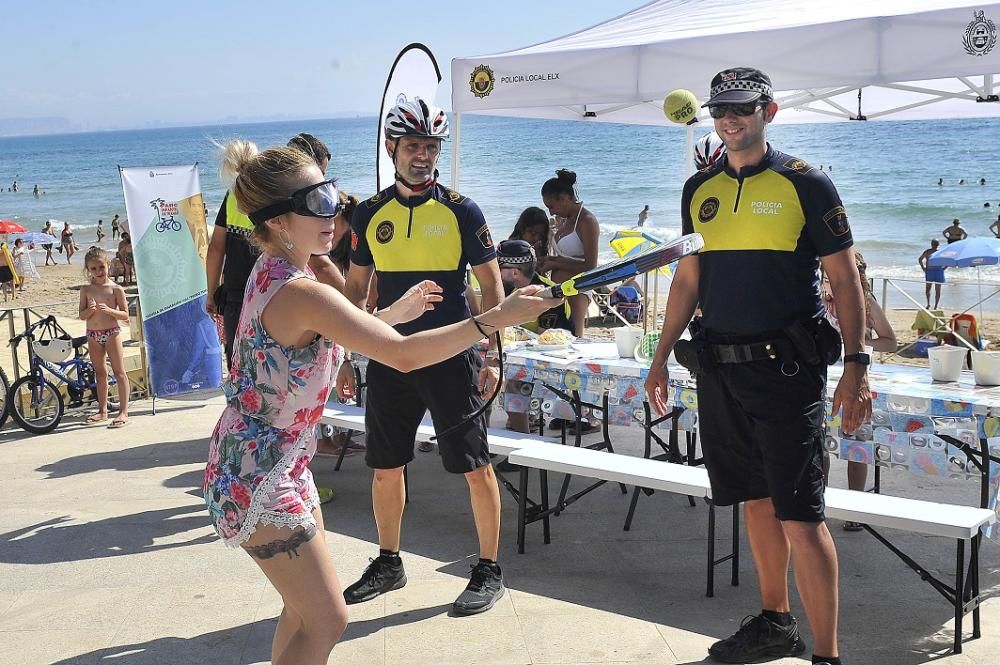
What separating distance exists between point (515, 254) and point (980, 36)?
290 centimetres

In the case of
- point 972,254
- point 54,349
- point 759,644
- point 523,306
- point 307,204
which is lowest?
point 759,644

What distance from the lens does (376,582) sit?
422cm

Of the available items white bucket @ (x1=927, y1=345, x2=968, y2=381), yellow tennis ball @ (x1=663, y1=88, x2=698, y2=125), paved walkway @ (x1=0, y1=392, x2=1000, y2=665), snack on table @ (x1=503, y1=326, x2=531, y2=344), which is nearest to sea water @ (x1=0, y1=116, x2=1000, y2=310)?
yellow tennis ball @ (x1=663, y1=88, x2=698, y2=125)

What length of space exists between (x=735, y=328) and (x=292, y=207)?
149 centimetres

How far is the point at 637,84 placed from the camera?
6.95 meters

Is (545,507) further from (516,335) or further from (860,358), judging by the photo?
(860,358)

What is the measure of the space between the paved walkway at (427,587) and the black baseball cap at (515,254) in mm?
1440

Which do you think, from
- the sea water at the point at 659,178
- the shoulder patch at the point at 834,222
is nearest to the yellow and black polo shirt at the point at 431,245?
the shoulder patch at the point at 834,222

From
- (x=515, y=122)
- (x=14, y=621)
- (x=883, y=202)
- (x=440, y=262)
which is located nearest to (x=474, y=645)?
(x=440, y=262)

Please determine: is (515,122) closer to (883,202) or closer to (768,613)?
(883,202)

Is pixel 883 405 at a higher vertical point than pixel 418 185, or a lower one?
lower

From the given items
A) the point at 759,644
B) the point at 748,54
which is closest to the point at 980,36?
the point at 748,54

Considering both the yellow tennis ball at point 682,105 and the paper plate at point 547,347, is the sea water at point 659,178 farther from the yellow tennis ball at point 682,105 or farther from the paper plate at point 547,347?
the paper plate at point 547,347

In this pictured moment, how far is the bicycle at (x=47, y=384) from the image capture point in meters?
7.32
